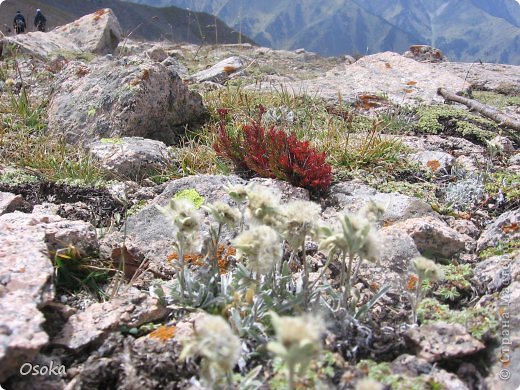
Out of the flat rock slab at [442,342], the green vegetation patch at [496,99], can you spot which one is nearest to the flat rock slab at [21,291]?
the flat rock slab at [442,342]

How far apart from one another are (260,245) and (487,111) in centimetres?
574

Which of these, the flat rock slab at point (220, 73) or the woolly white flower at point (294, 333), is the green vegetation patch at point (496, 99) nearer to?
the flat rock slab at point (220, 73)

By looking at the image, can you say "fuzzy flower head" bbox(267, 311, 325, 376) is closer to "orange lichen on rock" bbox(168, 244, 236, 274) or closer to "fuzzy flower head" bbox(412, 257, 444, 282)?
"fuzzy flower head" bbox(412, 257, 444, 282)

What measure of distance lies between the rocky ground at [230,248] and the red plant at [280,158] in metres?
0.14

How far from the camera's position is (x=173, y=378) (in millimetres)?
1720

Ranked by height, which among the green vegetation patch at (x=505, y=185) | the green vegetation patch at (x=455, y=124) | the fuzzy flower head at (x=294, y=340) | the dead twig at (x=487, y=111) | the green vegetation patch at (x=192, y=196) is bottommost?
the green vegetation patch at (x=192, y=196)

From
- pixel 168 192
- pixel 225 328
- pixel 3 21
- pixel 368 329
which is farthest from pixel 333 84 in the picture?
pixel 3 21

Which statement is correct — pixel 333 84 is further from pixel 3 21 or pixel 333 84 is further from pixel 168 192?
pixel 3 21

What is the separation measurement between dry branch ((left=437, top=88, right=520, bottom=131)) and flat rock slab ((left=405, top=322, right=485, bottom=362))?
4568 mm

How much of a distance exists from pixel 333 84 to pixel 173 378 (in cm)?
724

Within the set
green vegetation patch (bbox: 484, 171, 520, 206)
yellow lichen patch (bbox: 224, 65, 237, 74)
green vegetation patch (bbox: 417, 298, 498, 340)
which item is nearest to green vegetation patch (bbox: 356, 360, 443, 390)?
green vegetation patch (bbox: 417, 298, 498, 340)

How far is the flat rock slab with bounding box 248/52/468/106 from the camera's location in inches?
291

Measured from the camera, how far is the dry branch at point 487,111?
5641 millimetres

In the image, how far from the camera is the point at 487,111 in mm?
6238
